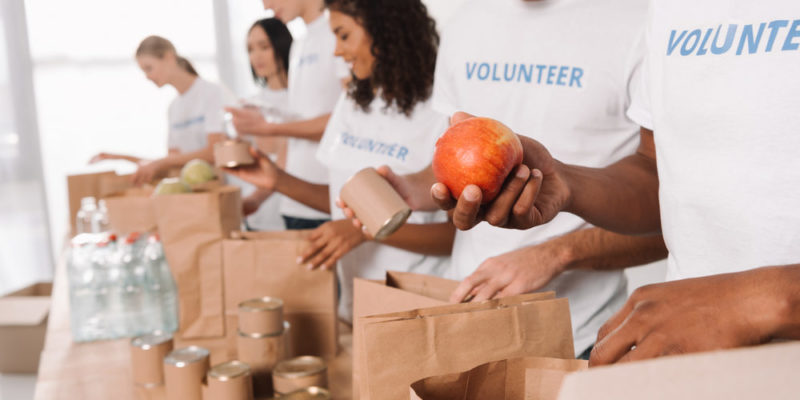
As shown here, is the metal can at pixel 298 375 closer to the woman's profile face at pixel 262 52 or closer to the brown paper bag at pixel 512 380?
the brown paper bag at pixel 512 380

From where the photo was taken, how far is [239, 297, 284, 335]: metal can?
3.51ft

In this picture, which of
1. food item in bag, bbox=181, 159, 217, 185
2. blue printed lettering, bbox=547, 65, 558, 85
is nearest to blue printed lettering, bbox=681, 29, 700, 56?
blue printed lettering, bbox=547, 65, 558, 85

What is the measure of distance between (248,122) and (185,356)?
1.21 metres

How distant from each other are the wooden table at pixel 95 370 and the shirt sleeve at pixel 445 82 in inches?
21.6

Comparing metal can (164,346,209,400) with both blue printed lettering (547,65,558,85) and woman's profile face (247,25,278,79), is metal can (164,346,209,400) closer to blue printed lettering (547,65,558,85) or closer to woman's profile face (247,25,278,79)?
blue printed lettering (547,65,558,85)

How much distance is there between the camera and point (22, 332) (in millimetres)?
2373

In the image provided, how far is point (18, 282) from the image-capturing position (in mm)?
4270

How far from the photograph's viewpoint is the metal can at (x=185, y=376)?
99cm

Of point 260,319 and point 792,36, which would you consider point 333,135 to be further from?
point 792,36

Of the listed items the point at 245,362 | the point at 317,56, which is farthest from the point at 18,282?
the point at 245,362

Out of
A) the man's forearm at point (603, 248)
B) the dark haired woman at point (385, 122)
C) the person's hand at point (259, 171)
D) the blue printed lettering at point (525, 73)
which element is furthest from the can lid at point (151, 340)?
the blue printed lettering at point (525, 73)

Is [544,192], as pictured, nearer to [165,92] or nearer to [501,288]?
[501,288]

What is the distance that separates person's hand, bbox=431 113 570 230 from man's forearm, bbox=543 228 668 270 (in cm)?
30

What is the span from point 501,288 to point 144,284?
907mm
